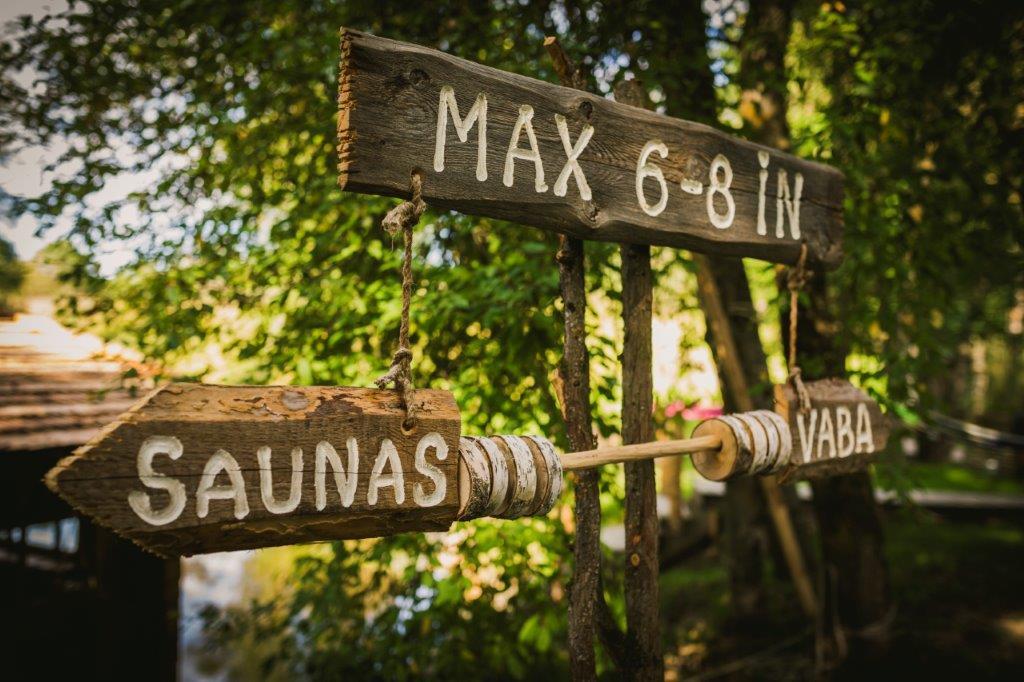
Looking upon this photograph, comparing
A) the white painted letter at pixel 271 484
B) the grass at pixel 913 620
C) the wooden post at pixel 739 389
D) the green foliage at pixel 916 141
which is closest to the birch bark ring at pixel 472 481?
the white painted letter at pixel 271 484

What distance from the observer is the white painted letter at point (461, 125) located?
1.21m

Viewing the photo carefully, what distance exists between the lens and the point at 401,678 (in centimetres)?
249

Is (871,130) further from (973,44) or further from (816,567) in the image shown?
(816,567)

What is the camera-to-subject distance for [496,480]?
1203 mm

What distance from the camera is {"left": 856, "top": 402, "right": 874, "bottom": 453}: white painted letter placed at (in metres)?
1.93

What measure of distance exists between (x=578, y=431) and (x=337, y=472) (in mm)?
726

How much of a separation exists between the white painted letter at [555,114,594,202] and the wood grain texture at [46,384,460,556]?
52 cm

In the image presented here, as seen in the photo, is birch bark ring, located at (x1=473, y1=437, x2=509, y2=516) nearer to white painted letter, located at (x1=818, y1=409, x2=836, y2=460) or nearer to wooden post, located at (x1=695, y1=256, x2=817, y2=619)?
white painted letter, located at (x1=818, y1=409, x2=836, y2=460)

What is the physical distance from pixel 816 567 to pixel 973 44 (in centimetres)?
347

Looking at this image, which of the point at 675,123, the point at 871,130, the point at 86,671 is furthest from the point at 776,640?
the point at 86,671

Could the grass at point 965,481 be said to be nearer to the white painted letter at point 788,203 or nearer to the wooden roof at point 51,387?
the white painted letter at point 788,203

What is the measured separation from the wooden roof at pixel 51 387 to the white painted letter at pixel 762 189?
2.47 metres

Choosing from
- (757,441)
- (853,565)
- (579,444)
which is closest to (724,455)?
(757,441)

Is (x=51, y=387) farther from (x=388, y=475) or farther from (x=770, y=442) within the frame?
(x=770, y=442)
